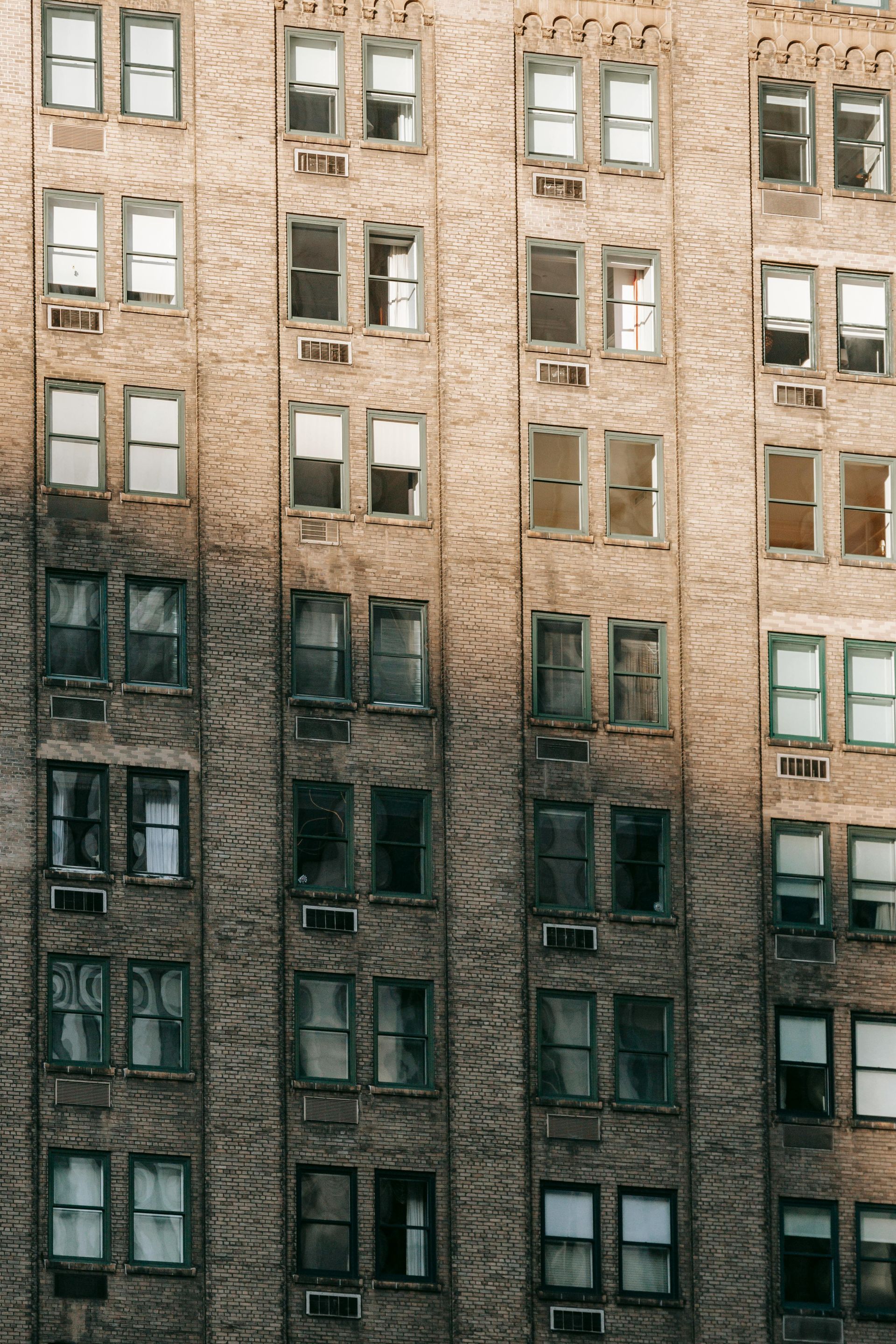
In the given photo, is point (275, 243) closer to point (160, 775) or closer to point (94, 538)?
point (94, 538)

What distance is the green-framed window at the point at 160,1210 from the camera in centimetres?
5397

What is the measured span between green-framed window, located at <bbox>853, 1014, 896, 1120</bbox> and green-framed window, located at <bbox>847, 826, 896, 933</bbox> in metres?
1.80

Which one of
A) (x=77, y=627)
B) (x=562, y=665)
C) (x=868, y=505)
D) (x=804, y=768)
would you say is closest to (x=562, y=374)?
(x=562, y=665)

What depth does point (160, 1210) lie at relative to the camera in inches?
2132

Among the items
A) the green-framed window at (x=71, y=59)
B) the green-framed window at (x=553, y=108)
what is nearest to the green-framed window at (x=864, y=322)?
the green-framed window at (x=553, y=108)

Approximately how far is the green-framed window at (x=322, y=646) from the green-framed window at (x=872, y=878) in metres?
10.1

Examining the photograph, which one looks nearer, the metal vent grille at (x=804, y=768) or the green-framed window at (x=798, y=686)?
the metal vent grille at (x=804, y=768)

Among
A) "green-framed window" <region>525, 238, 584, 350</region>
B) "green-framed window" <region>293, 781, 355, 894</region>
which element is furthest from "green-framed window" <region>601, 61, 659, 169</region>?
"green-framed window" <region>293, 781, 355, 894</region>

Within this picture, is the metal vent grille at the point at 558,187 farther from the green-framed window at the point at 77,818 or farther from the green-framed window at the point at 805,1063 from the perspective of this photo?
the green-framed window at the point at 805,1063

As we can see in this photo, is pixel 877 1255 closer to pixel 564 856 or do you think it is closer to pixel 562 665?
pixel 564 856

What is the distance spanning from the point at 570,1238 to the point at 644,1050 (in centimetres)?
371

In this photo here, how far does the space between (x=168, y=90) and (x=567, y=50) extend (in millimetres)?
7965

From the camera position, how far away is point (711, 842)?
5803cm

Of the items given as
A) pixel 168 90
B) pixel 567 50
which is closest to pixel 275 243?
pixel 168 90
